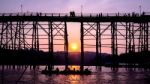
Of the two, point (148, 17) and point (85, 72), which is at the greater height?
point (148, 17)

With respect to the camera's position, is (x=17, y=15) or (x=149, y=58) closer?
(x=17, y=15)

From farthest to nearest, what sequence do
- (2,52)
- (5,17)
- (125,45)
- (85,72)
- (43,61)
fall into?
(43,61)
(2,52)
(125,45)
(5,17)
(85,72)

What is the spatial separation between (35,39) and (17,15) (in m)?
4.26

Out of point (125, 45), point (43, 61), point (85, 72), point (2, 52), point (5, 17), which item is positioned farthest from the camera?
point (43, 61)

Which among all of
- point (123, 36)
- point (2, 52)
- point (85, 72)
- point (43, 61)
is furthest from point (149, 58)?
point (43, 61)

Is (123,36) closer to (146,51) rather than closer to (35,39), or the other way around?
(146,51)

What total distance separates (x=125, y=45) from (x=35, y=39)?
10898 millimetres

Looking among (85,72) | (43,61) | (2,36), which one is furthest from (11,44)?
(43,61)

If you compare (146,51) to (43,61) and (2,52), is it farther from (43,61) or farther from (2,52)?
(43,61)

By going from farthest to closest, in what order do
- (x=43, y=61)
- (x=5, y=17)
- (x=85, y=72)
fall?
(x=43, y=61) → (x=5, y=17) → (x=85, y=72)

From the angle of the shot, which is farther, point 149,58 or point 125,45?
point 149,58

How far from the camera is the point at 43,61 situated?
8188 centimetres

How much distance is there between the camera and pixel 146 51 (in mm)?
57062

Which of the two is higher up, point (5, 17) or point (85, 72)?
point (5, 17)
